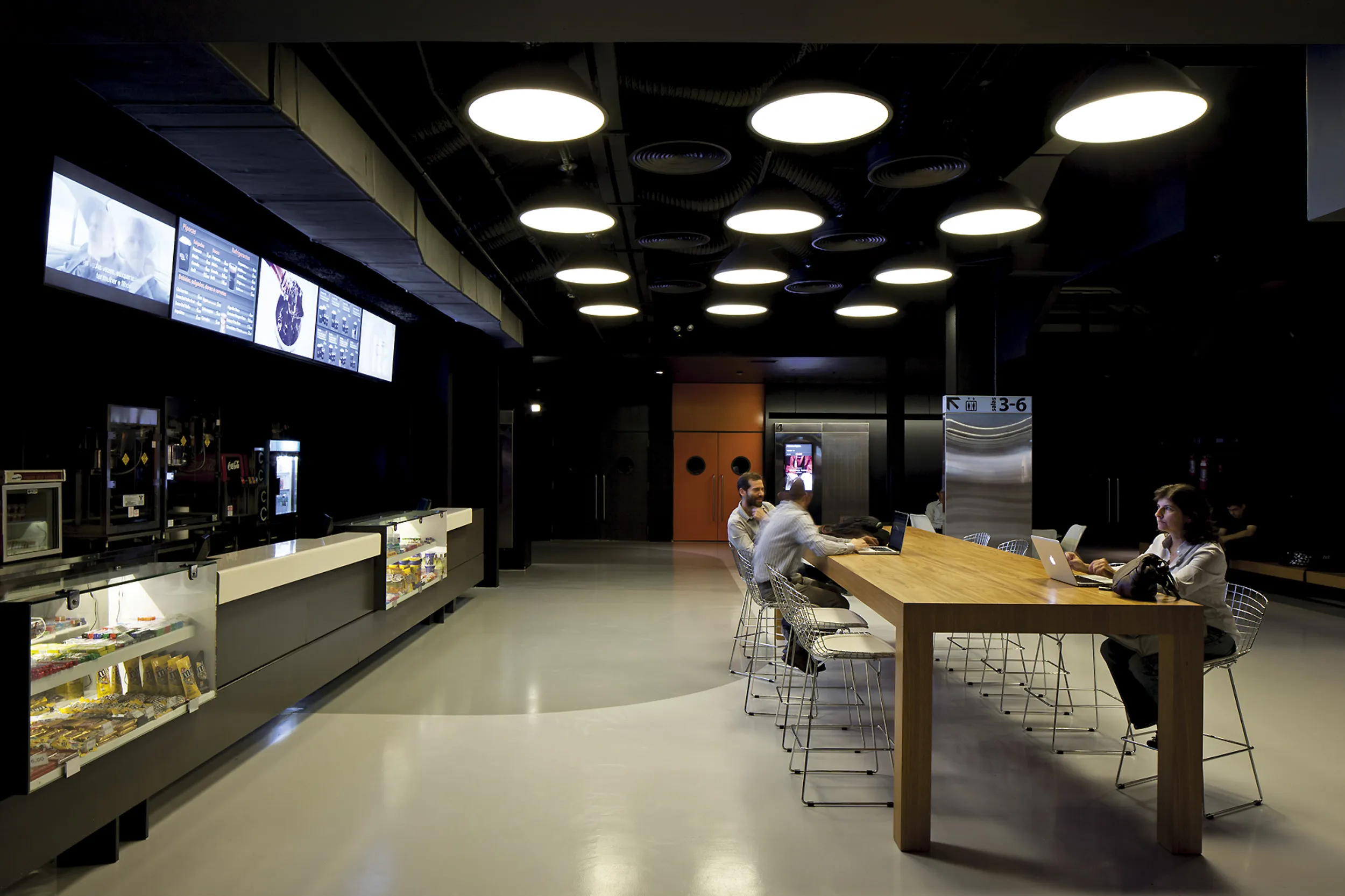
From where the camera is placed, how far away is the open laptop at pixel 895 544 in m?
5.30

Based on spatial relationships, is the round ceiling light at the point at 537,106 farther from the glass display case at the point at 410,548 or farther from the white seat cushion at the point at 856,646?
the glass display case at the point at 410,548

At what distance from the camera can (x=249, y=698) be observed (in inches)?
159

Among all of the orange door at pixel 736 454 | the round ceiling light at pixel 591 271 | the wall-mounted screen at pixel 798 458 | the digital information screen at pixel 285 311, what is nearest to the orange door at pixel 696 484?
the orange door at pixel 736 454

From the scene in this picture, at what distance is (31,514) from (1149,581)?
5.87 m

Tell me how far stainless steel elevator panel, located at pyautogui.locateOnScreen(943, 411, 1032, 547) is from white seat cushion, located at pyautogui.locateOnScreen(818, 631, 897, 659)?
4.96m

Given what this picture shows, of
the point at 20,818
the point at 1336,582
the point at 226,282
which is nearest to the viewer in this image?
the point at 20,818

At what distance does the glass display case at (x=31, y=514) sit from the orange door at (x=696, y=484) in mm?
12247

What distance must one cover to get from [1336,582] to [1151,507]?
5630 millimetres

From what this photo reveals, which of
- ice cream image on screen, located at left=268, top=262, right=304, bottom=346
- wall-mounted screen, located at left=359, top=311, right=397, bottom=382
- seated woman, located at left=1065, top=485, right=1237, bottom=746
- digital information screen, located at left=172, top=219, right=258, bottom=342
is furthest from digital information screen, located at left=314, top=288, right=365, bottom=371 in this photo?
seated woman, located at left=1065, top=485, right=1237, bottom=746

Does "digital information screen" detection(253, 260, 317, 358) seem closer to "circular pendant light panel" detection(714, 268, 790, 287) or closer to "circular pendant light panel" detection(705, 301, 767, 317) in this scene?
"circular pendant light panel" detection(714, 268, 790, 287)

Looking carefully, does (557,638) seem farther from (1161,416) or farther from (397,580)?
(1161,416)

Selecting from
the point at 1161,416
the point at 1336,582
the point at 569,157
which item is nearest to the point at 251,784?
the point at 569,157

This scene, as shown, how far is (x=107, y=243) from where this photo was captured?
400 centimetres

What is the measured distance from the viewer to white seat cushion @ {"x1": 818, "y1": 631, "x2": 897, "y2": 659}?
12.4 ft
